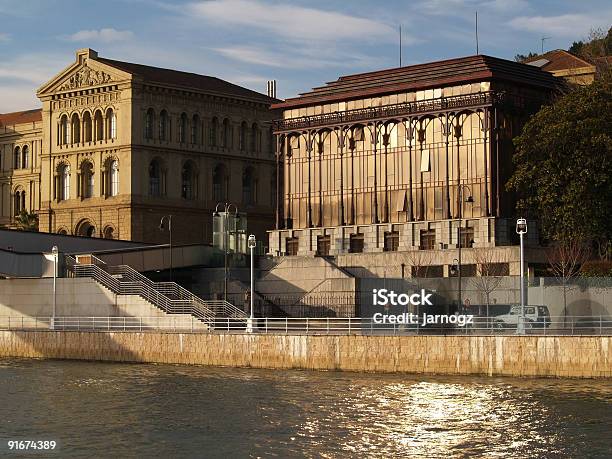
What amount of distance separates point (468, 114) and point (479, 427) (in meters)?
51.3

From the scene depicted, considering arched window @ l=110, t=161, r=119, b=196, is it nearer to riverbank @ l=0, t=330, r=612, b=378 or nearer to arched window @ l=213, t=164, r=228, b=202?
arched window @ l=213, t=164, r=228, b=202

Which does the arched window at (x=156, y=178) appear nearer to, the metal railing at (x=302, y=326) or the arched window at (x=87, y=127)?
the arched window at (x=87, y=127)

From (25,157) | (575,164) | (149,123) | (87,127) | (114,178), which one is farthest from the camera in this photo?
(25,157)

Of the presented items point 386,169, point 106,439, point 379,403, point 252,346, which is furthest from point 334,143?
point 106,439

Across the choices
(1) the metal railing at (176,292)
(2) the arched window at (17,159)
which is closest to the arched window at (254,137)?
(2) the arched window at (17,159)

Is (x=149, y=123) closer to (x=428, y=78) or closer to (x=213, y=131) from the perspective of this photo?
(x=213, y=131)

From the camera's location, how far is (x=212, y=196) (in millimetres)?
126812

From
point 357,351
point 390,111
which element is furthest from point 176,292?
point 390,111

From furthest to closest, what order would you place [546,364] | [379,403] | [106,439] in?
[546,364] → [379,403] → [106,439]

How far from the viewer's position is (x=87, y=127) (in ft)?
411

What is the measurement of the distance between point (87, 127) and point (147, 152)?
749cm

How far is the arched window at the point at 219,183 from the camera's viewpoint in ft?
419

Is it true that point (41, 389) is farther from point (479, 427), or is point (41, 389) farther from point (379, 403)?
point (479, 427)

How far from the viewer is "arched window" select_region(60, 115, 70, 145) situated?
127 meters
